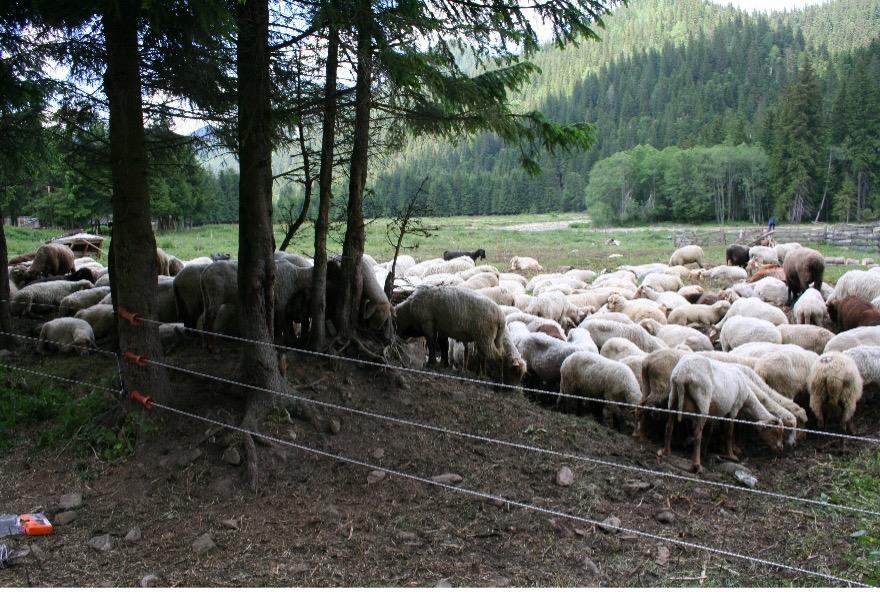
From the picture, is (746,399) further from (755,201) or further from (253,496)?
(755,201)

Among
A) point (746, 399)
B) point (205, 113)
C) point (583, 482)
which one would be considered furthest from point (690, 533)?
point (205, 113)

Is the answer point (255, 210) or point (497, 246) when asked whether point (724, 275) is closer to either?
point (497, 246)

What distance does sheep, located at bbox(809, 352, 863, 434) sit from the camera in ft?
29.5

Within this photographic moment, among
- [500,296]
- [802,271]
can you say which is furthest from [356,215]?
[802,271]

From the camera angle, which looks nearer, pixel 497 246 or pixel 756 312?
pixel 756 312

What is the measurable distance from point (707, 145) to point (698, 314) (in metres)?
89.2

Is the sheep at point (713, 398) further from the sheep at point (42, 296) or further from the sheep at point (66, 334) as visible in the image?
the sheep at point (42, 296)

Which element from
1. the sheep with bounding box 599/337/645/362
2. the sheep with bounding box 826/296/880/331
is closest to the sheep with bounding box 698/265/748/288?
the sheep with bounding box 826/296/880/331

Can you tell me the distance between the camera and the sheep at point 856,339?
11508 millimetres

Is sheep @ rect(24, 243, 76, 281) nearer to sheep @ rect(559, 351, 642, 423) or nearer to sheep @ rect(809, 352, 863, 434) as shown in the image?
sheep @ rect(559, 351, 642, 423)

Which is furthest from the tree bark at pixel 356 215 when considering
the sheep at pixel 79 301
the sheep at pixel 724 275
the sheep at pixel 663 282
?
the sheep at pixel 724 275

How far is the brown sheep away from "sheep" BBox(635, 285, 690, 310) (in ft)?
11.9

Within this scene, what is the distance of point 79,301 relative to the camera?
12.6m

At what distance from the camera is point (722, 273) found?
27.7 m
